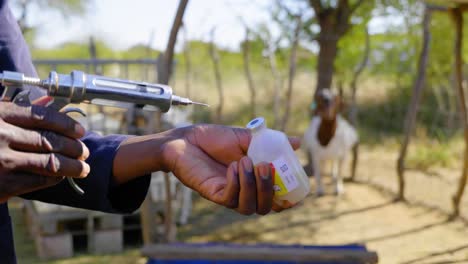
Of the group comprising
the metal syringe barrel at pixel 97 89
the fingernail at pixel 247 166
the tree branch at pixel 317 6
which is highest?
the tree branch at pixel 317 6

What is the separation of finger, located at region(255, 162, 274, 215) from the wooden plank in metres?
2.71

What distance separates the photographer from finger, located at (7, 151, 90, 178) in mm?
1300

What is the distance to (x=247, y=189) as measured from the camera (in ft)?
4.86

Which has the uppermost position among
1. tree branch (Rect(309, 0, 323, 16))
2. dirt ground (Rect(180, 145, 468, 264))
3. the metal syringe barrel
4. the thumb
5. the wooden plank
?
tree branch (Rect(309, 0, 323, 16))

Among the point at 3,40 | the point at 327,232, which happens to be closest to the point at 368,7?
the point at 327,232

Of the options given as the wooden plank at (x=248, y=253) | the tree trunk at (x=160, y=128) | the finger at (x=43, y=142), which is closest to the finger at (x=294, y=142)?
the finger at (x=43, y=142)

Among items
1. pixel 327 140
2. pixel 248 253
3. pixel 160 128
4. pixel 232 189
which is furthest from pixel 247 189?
pixel 327 140

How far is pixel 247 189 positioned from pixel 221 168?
0.74ft

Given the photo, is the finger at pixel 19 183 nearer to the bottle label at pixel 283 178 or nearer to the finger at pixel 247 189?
the finger at pixel 247 189

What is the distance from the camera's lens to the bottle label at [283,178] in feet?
5.26

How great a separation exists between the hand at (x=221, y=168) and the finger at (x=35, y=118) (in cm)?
37

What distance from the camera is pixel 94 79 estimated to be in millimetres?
1418

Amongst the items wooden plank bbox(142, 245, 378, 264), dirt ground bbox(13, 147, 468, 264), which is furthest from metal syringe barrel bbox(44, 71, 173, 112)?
dirt ground bbox(13, 147, 468, 264)

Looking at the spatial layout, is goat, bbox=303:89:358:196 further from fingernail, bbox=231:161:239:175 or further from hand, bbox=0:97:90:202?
hand, bbox=0:97:90:202
